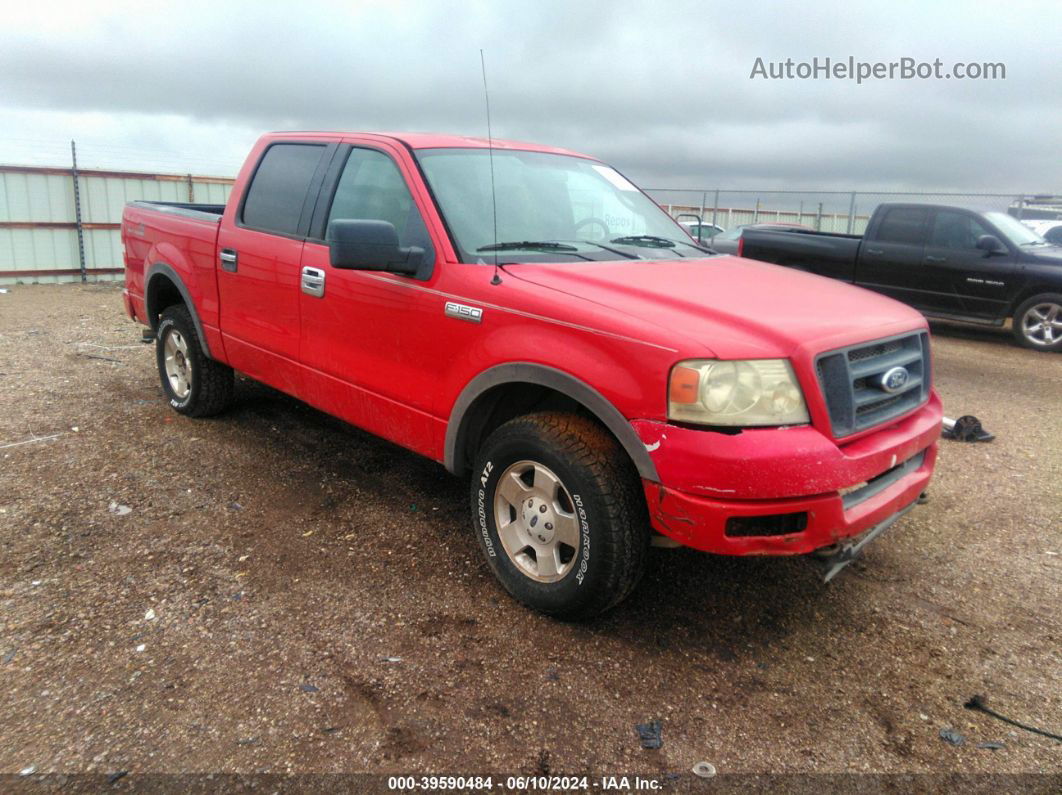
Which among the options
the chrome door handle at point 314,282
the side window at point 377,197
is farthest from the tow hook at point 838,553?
the chrome door handle at point 314,282

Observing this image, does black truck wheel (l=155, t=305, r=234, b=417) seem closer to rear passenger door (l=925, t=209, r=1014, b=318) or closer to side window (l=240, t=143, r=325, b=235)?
side window (l=240, t=143, r=325, b=235)

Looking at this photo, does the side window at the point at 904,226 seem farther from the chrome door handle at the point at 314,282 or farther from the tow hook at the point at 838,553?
the chrome door handle at the point at 314,282

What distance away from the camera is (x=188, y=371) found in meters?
5.56

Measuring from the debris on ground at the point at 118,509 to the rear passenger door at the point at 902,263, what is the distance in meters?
10.1

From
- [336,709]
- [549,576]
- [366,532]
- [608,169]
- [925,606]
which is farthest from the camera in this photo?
[608,169]

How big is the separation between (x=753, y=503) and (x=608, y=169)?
2.69 m

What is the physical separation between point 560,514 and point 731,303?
1042 millimetres

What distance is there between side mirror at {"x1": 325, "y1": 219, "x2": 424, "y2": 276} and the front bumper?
134 centimetres

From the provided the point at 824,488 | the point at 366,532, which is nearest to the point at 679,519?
the point at 824,488

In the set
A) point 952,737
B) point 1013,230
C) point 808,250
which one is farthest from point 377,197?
point 1013,230

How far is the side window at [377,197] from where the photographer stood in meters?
3.65

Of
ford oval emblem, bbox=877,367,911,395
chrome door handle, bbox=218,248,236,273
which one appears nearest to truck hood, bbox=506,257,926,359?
ford oval emblem, bbox=877,367,911,395

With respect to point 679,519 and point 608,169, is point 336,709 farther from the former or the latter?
point 608,169

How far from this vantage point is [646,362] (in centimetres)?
272
